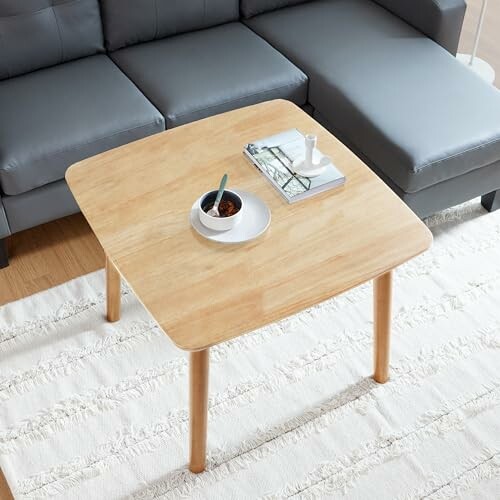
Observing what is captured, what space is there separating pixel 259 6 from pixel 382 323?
1446 millimetres

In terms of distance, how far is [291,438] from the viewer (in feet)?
6.34

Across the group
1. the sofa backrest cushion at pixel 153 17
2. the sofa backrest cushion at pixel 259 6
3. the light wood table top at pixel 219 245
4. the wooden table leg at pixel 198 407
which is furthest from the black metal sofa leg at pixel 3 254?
the sofa backrest cushion at pixel 259 6

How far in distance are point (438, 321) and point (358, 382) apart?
0.34 metres

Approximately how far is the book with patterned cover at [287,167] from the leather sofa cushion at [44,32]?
2.96 feet

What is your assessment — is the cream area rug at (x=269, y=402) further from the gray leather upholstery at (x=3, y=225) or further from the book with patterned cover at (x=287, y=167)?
the book with patterned cover at (x=287, y=167)

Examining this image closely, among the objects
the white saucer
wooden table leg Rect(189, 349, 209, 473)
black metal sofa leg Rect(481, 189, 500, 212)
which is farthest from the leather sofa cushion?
black metal sofa leg Rect(481, 189, 500, 212)

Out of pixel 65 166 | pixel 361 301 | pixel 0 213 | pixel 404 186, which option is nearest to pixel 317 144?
pixel 404 186

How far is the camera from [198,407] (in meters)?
1.71

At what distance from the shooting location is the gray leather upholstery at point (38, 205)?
7.38ft

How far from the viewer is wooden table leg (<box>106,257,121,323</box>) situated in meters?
2.06

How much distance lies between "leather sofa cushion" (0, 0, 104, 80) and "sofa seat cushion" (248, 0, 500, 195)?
62 cm

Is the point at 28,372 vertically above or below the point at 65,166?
below

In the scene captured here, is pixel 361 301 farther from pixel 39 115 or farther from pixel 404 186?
pixel 39 115

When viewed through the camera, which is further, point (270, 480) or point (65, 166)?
point (65, 166)
